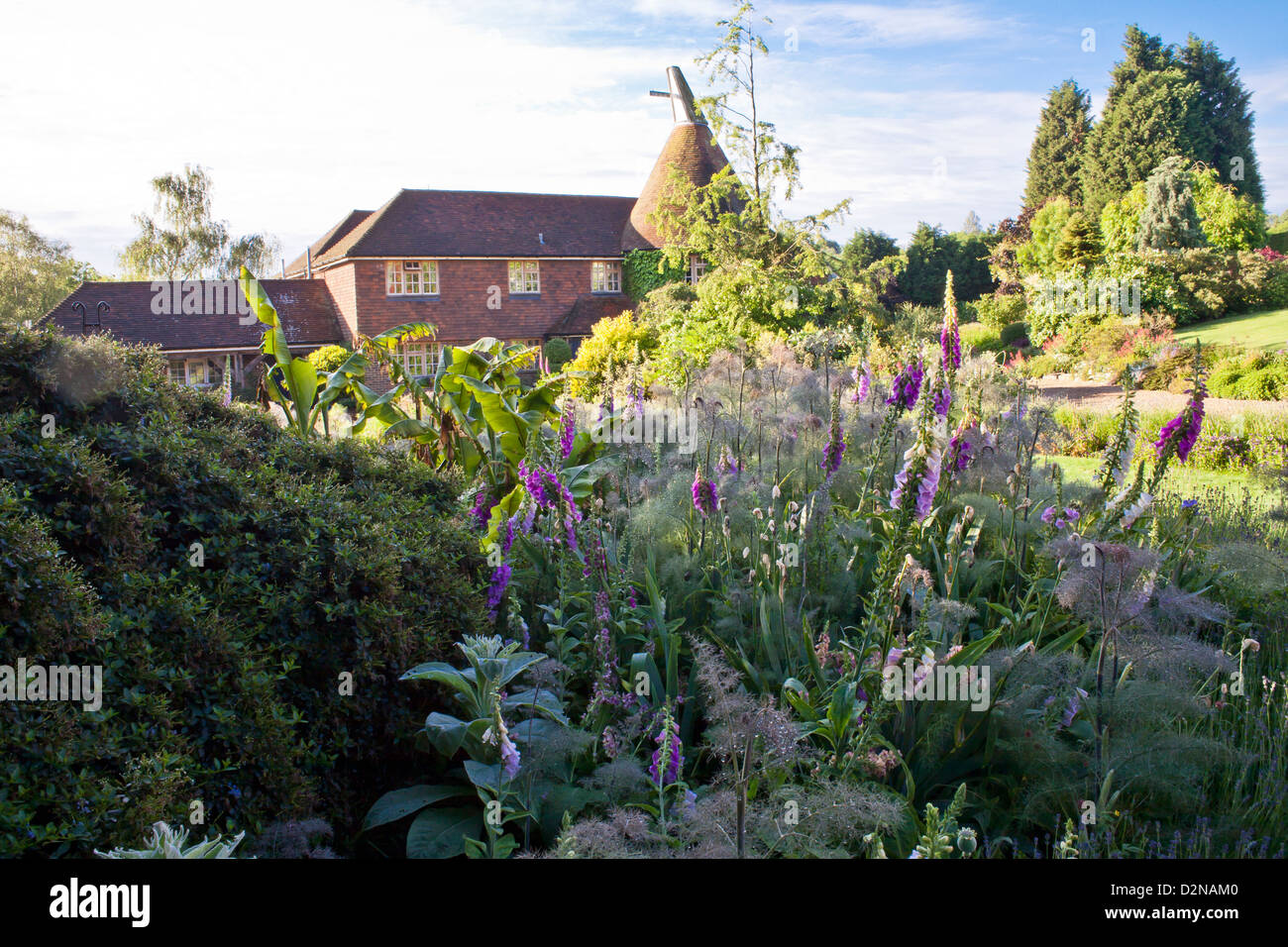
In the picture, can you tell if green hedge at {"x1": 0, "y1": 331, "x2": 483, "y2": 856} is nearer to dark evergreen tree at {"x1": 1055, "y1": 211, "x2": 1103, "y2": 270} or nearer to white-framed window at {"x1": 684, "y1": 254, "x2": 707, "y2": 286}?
white-framed window at {"x1": 684, "y1": 254, "x2": 707, "y2": 286}

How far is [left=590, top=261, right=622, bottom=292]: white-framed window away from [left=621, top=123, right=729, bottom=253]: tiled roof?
0.97 m

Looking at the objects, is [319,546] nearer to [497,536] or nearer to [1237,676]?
[497,536]

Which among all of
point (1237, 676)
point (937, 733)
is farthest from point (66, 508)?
point (1237, 676)

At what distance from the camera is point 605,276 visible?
119ft

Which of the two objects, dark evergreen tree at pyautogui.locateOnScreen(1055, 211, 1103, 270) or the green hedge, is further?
dark evergreen tree at pyautogui.locateOnScreen(1055, 211, 1103, 270)

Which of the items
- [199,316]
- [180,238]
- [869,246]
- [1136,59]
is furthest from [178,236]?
[1136,59]

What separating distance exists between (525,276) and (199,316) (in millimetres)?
12934

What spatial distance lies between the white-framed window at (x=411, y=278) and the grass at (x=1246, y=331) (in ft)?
87.4

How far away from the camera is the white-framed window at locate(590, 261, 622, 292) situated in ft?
118

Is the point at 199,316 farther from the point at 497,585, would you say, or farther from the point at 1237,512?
the point at 1237,512

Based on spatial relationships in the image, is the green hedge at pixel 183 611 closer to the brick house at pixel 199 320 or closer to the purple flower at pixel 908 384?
the purple flower at pixel 908 384

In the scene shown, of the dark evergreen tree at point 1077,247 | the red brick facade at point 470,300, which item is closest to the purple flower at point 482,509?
the red brick facade at point 470,300


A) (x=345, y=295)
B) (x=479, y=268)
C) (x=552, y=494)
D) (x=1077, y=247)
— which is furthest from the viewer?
(x=479, y=268)

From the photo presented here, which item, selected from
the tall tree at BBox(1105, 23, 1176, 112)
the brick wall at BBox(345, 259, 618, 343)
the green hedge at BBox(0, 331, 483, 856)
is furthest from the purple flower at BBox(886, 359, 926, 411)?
the tall tree at BBox(1105, 23, 1176, 112)
